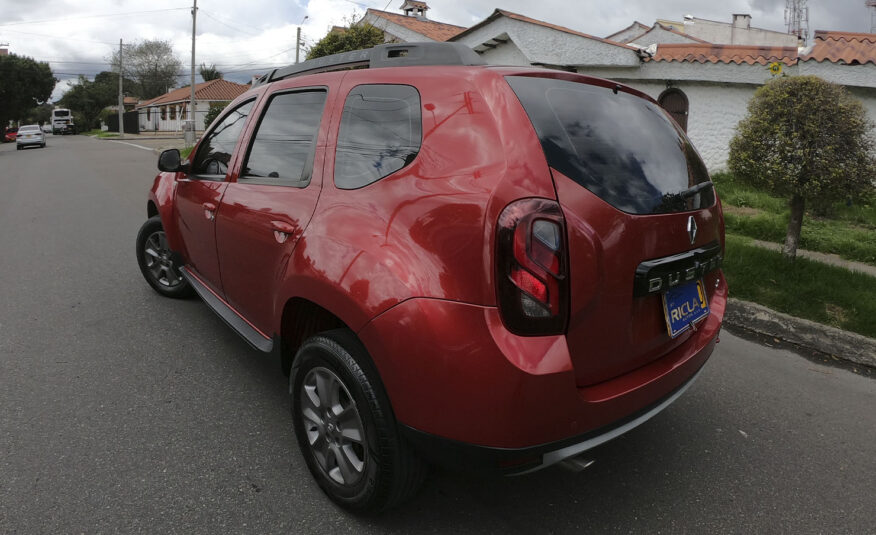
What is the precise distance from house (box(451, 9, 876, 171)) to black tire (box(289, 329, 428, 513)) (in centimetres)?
835

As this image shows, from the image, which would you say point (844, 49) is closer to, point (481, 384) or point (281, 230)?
point (281, 230)

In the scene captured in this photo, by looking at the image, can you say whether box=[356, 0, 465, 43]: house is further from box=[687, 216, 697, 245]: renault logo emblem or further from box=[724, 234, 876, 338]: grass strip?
box=[687, 216, 697, 245]: renault logo emblem

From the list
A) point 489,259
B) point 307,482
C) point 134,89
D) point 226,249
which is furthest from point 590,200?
point 134,89

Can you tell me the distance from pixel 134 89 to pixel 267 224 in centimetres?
9288

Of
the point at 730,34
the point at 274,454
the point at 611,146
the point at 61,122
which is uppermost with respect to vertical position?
the point at 730,34

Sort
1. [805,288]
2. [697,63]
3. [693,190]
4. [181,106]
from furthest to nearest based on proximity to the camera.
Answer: [181,106], [697,63], [805,288], [693,190]

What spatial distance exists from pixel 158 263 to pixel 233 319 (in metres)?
2.00

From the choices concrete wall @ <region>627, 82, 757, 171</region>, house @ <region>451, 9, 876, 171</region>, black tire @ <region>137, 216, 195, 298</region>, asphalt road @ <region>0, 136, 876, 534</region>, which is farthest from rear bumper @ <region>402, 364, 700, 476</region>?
concrete wall @ <region>627, 82, 757, 171</region>

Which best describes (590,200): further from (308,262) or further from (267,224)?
(267,224)

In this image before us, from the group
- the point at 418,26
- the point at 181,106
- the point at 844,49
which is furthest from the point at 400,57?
the point at 181,106

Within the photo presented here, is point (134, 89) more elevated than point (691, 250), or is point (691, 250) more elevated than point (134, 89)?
point (134, 89)

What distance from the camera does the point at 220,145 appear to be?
11.7 ft

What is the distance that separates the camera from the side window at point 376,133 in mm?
2152

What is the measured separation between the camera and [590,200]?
1.92 metres
